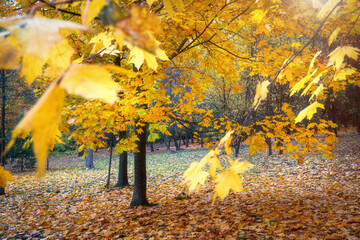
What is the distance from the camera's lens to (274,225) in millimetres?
3748

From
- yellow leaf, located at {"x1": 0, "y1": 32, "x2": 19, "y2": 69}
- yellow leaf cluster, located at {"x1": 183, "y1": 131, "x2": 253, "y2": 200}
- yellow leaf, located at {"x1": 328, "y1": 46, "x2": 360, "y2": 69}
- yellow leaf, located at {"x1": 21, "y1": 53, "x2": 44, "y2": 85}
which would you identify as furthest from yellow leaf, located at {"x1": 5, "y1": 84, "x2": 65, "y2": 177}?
yellow leaf, located at {"x1": 328, "y1": 46, "x2": 360, "y2": 69}

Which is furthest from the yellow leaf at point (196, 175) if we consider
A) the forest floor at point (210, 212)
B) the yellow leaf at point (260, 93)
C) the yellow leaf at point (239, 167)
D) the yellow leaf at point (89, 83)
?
the forest floor at point (210, 212)

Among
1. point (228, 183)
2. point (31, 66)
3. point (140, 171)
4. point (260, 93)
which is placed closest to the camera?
point (31, 66)

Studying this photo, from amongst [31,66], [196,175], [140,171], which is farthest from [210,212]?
[31,66]

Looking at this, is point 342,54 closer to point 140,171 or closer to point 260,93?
point 260,93

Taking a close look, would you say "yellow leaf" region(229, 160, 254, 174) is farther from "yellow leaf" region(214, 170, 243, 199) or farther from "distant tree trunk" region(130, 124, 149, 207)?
"distant tree trunk" region(130, 124, 149, 207)

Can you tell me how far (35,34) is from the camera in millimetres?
439

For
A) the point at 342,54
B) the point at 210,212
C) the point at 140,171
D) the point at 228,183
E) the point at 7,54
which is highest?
the point at 342,54

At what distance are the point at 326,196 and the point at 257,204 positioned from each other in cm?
188

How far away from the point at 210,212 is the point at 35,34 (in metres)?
4.95

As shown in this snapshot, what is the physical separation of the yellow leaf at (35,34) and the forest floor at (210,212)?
3803 mm

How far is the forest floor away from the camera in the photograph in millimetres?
3686

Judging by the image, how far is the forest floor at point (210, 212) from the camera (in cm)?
369

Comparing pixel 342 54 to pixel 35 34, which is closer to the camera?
pixel 35 34
